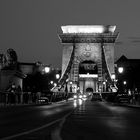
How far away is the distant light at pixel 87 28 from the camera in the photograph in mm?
158750

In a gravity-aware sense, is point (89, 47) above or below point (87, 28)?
below

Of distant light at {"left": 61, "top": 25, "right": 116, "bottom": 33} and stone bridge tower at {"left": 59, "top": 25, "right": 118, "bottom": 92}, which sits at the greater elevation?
distant light at {"left": 61, "top": 25, "right": 116, "bottom": 33}

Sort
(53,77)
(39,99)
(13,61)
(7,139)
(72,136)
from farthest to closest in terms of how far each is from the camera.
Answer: (53,77) → (39,99) → (13,61) → (72,136) → (7,139)

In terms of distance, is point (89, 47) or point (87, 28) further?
point (87, 28)

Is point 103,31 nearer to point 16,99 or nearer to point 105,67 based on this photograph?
point 105,67

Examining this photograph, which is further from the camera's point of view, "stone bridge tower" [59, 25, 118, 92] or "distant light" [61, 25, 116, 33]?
"distant light" [61, 25, 116, 33]

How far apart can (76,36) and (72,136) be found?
143721 mm

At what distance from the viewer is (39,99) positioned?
64.4m

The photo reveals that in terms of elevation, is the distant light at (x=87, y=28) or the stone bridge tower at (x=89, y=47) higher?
the distant light at (x=87, y=28)

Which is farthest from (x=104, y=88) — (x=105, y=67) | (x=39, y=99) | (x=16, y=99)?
(x=16, y=99)

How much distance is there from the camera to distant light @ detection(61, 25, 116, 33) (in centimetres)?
15875

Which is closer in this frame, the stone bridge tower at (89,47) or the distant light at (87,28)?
the stone bridge tower at (89,47)

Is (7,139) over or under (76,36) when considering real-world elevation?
under

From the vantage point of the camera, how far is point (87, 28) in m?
160
